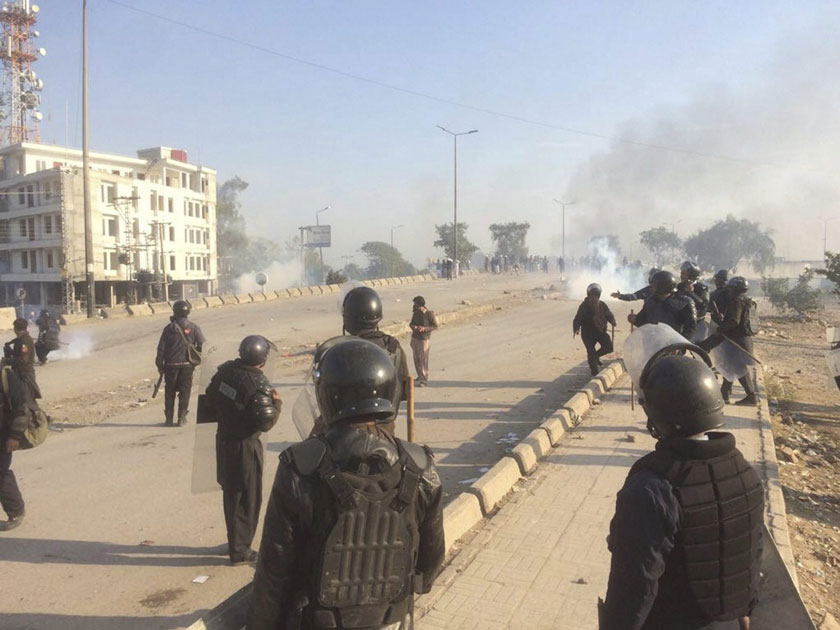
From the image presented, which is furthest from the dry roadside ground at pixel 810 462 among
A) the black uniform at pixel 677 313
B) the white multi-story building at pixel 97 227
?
the white multi-story building at pixel 97 227

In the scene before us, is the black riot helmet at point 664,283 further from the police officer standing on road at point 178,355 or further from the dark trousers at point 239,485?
the police officer standing on road at point 178,355

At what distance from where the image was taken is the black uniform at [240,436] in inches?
176

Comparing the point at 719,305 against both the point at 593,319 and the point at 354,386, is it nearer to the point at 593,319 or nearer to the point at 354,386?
the point at 593,319

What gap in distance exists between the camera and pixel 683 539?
1893 millimetres

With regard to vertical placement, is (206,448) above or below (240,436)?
below

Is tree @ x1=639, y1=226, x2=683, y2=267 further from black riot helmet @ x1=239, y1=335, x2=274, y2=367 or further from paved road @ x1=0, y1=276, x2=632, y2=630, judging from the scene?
black riot helmet @ x1=239, y1=335, x2=274, y2=367

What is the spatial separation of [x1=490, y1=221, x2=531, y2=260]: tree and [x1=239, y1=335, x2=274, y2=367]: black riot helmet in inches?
2731

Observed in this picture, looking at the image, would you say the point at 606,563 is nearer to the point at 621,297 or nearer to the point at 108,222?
the point at 621,297

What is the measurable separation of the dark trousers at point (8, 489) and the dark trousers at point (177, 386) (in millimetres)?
3425

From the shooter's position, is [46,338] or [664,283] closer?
[664,283]

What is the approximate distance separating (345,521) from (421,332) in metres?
9.21

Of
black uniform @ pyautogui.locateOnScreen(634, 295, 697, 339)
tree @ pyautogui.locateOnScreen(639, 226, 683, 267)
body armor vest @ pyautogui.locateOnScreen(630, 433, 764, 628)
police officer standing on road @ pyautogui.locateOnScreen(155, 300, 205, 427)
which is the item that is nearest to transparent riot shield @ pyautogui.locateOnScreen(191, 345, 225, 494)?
body armor vest @ pyautogui.locateOnScreen(630, 433, 764, 628)

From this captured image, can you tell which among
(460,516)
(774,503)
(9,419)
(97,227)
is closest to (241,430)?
(460,516)

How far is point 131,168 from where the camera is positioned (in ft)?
178
